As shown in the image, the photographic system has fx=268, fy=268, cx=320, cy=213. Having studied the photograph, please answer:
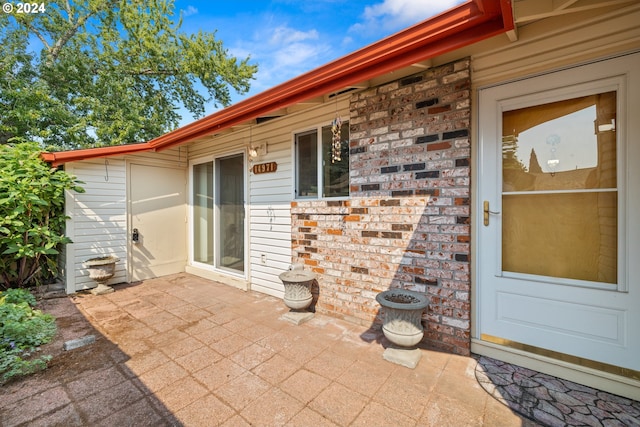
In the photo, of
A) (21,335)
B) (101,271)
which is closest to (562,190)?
(21,335)

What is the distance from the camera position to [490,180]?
2.26 meters

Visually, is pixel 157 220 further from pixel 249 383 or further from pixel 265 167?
pixel 249 383

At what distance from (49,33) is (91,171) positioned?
9.54 metres

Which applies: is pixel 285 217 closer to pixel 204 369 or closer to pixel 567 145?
pixel 204 369

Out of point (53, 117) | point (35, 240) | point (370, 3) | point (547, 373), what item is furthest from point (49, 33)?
point (547, 373)

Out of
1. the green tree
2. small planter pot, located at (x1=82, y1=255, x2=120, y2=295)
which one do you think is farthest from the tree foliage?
the green tree

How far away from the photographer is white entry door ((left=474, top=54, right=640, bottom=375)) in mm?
1809

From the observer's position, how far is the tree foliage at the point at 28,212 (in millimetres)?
3516

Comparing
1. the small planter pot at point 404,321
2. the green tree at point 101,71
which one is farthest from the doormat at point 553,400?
the green tree at point 101,71

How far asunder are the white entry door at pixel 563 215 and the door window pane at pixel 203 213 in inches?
174

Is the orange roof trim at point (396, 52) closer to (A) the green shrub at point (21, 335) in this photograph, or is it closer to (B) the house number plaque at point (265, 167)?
(B) the house number plaque at point (265, 167)

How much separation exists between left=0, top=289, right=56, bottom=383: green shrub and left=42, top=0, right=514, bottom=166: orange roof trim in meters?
3.06

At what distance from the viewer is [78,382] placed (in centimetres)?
203

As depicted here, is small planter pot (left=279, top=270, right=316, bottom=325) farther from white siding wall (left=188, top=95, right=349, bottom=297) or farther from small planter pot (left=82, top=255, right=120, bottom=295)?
small planter pot (left=82, top=255, right=120, bottom=295)
